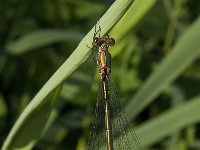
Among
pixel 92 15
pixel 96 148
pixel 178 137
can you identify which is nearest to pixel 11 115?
pixel 92 15

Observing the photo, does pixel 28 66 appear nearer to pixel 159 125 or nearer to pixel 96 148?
pixel 159 125

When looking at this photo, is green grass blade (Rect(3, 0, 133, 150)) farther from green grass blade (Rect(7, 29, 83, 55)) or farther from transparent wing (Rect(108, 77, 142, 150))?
green grass blade (Rect(7, 29, 83, 55))

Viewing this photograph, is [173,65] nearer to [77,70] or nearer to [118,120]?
[118,120]

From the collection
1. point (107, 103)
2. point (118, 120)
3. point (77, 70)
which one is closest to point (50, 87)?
point (107, 103)

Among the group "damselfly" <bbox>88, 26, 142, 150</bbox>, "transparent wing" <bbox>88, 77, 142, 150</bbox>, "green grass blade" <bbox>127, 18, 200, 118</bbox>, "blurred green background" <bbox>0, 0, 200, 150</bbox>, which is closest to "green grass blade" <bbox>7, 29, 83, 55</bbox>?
"blurred green background" <bbox>0, 0, 200, 150</bbox>

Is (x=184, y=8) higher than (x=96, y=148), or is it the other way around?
(x=184, y=8)

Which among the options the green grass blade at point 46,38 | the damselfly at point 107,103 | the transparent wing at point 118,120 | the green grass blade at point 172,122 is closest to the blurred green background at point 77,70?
the green grass blade at point 46,38
